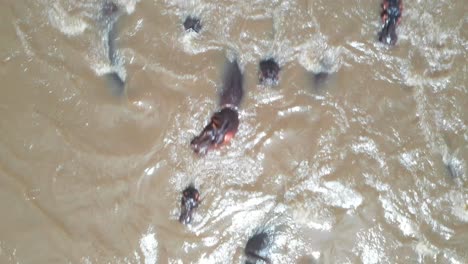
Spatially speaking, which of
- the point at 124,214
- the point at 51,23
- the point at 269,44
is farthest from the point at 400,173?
the point at 51,23

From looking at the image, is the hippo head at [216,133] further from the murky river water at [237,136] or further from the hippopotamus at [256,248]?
the hippopotamus at [256,248]

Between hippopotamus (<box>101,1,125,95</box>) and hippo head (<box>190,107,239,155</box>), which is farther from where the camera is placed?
hippopotamus (<box>101,1,125,95</box>)

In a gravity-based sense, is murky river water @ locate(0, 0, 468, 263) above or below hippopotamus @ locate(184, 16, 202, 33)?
below

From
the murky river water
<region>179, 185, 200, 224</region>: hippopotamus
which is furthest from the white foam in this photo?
<region>179, 185, 200, 224</region>: hippopotamus

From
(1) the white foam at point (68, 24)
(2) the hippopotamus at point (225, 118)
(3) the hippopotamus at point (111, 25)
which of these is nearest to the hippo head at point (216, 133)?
(2) the hippopotamus at point (225, 118)

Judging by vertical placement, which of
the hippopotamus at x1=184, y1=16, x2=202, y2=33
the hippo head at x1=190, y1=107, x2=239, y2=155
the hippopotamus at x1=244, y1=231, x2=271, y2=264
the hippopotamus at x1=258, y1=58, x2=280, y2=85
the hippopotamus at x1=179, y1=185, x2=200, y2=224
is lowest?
the hippopotamus at x1=244, y1=231, x2=271, y2=264

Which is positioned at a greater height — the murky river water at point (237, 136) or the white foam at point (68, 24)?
the white foam at point (68, 24)

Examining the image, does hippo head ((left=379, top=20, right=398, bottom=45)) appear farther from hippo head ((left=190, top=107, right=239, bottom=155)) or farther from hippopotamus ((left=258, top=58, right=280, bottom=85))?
hippo head ((left=190, top=107, right=239, bottom=155))
